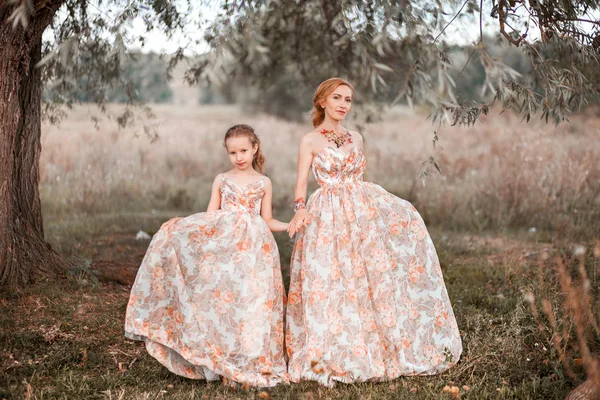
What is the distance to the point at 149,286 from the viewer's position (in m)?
3.94

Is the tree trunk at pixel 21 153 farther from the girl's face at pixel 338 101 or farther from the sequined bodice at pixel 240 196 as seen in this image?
the girl's face at pixel 338 101

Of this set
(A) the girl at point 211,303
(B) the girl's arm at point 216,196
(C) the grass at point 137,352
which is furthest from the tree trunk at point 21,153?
(B) the girl's arm at point 216,196

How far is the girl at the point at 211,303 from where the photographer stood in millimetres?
3883

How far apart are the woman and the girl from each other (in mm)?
Result: 243

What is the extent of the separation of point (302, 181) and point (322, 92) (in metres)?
0.69

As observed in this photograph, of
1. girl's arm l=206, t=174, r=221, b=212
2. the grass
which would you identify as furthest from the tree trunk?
girl's arm l=206, t=174, r=221, b=212

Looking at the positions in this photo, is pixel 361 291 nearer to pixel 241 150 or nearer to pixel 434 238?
pixel 241 150

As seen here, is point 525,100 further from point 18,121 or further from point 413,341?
point 18,121

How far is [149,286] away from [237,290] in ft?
1.89

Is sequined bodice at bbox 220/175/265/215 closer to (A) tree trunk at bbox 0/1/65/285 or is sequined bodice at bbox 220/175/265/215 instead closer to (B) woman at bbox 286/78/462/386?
(B) woman at bbox 286/78/462/386

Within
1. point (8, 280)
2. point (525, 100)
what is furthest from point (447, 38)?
point (8, 280)

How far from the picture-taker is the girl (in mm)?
3883

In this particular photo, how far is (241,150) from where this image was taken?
426 cm

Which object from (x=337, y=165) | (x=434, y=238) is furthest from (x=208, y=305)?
(x=434, y=238)
